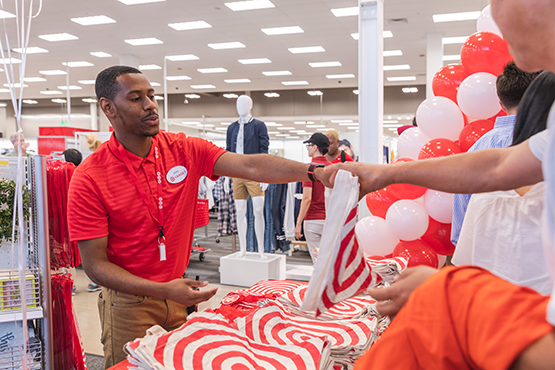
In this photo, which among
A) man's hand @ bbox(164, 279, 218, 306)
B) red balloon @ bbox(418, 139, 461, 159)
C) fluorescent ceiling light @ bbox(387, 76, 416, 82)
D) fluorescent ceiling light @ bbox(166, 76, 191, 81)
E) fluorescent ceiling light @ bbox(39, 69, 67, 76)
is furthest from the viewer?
fluorescent ceiling light @ bbox(387, 76, 416, 82)

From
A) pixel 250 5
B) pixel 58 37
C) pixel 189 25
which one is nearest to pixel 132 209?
pixel 250 5

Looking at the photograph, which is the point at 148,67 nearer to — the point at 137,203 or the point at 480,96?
the point at 480,96

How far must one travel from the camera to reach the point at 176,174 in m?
1.69

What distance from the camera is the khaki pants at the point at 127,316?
1.57 meters

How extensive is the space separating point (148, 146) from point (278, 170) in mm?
521

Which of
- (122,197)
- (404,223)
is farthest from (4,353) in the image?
(404,223)

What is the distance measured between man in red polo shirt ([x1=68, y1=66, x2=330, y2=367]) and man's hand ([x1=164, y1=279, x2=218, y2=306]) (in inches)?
0.6

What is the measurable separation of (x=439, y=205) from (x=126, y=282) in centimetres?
211

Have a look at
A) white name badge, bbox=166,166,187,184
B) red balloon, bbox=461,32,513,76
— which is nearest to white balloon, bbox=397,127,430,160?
red balloon, bbox=461,32,513,76

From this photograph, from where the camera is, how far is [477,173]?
925 millimetres

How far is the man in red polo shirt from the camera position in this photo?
1.51m

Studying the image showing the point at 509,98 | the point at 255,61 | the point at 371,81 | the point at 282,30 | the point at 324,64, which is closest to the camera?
the point at 509,98

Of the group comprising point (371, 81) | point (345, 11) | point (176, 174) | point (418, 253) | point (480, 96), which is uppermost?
point (345, 11)

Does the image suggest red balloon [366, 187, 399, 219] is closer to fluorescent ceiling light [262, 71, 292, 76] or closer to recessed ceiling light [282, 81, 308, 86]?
fluorescent ceiling light [262, 71, 292, 76]
